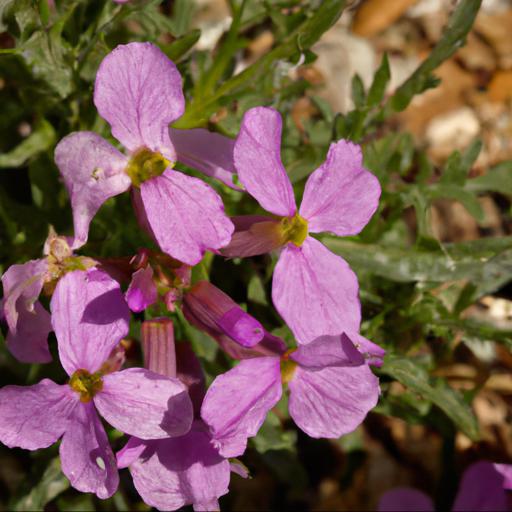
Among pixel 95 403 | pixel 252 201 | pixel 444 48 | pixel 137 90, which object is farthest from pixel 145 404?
pixel 444 48

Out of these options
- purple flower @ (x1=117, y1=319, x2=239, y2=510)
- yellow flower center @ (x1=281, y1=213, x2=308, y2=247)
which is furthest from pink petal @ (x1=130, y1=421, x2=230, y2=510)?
yellow flower center @ (x1=281, y1=213, x2=308, y2=247)

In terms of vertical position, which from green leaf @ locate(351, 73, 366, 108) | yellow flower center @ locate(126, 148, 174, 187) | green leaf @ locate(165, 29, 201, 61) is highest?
yellow flower center @ locate(126, 148, 174, 187)

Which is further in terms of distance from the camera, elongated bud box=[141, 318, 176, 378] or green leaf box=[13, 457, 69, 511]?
green leaf box=[13, 457, 69, 511]

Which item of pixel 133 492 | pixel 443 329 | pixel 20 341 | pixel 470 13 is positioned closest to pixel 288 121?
pixel 470 13

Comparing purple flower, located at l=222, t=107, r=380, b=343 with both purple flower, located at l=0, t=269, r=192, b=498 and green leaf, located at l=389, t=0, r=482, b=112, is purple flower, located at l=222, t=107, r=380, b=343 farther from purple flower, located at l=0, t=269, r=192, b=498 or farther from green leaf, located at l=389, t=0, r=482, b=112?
green leaf, located at l=389, t=0, r=482, b=112

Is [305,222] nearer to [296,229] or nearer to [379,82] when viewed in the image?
[296,229]

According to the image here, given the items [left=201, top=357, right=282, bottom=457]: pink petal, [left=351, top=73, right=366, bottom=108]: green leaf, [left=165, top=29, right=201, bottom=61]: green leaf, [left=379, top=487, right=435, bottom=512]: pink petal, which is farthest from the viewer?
[left=379, top=487, right=435, bottom=512]: pink petal

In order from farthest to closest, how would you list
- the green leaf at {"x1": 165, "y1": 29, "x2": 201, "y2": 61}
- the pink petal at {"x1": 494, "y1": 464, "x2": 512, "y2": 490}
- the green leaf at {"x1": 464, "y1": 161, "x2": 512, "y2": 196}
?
the green leaf at {"x1": 464, "y1": 161, "x2": 512, "y2": 196}
the pink petal at {"x1": 494, "y1": 464, "x2": 512, "y2": 490}
the green leaf at {"x1": 165, "y1": 29, "x2": 201, "y2": 61}
